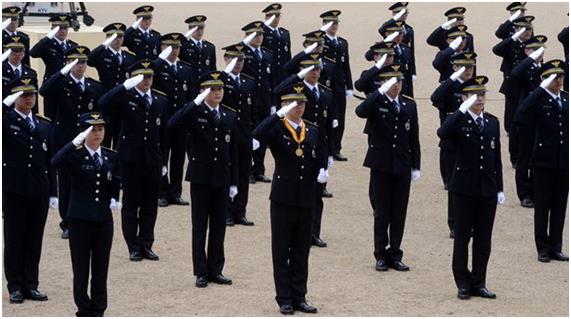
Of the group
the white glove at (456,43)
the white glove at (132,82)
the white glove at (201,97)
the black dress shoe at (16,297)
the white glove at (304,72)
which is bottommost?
the black dress shoe at (16,297)

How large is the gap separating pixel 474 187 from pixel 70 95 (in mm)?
4097

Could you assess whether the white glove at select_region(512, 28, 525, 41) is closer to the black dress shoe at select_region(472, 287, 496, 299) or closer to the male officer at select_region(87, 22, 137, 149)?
the male officer at select_region(87, 22, 137, 149)

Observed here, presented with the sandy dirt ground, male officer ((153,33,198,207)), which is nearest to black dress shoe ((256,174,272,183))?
the sandy dirt ground

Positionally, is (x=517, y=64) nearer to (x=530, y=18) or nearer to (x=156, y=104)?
(x=530, y=18)

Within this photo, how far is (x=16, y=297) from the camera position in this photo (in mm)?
13156

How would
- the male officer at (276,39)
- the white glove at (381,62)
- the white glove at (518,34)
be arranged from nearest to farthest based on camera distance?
1. the white glove at (381,62)
2. the white glove at (518,34)
3. the male officer at (276,39)

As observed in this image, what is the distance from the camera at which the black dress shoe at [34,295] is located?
521 inches

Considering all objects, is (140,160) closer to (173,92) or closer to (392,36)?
(173,92)

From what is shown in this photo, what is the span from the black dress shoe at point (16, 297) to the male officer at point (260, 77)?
174 inches

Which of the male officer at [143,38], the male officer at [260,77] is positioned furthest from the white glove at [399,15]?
the male officer at [143,38]

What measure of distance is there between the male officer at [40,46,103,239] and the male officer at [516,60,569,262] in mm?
4064

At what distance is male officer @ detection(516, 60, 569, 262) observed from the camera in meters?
14.8

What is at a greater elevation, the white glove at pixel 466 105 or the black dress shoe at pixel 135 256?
the white glove at pixel 466 105

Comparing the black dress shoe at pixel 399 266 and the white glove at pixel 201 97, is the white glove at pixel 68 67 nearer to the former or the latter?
the white glove at pixel 201 97
